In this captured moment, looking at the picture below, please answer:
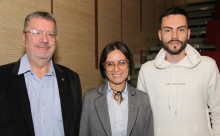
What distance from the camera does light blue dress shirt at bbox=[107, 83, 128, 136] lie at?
1.68 m

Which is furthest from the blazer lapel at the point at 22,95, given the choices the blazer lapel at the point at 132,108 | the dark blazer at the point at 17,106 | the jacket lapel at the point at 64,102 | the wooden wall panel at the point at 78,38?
the wooden wall panel at the point at 78,38

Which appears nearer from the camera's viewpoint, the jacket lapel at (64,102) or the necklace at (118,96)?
the jacket lapel at (64,102)

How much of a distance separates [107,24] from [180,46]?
236cm

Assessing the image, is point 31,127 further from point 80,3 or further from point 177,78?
point 80,3

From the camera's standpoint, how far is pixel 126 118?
1.71 meters

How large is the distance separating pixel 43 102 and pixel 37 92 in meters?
0.09

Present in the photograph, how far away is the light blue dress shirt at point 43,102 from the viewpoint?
157 cm

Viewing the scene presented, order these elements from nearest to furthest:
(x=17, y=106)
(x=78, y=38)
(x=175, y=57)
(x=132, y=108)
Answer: (x=17, y=106) < (x=132, y=108) < (x=175, y=57) < (x=78, y=38)

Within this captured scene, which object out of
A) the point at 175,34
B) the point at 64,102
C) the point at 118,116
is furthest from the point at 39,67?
the point at 175,34

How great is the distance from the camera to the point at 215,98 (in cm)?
180

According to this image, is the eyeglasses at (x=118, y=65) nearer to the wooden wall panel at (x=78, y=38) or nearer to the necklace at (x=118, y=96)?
the necklace at (x=118, y=96)

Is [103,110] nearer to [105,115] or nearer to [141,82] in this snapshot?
[105,115]

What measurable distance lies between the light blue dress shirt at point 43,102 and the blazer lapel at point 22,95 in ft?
0.16

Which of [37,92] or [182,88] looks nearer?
[37,92]
